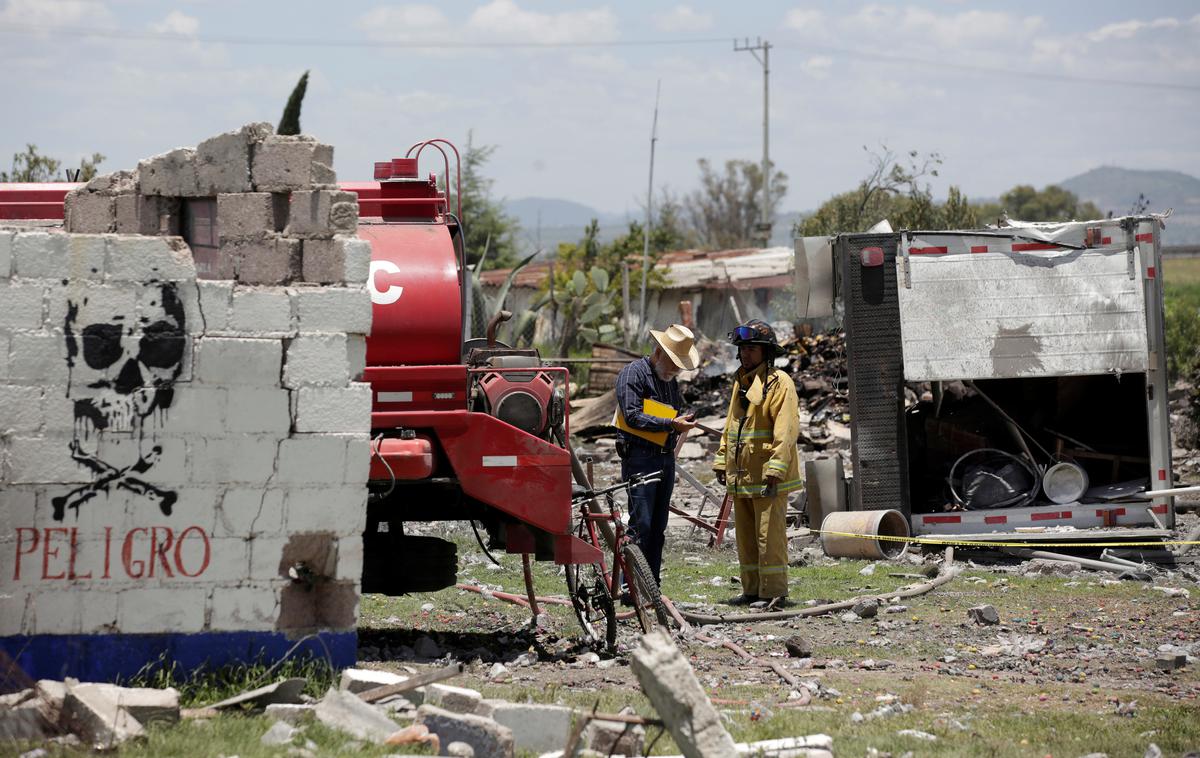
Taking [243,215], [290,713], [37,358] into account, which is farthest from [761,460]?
[37,358]

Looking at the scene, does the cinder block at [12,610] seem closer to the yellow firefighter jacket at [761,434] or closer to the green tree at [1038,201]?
the yellow firefighter jacket at [761,434]

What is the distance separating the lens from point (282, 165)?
7.23 metres

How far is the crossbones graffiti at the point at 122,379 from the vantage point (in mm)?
6910

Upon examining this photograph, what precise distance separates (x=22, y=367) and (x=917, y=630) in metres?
5.69

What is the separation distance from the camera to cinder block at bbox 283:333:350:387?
7129 millimetres

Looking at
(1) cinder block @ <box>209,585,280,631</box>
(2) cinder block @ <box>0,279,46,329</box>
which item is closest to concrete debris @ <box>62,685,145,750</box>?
(1) cinder block @ <box>209,585,280,631</box>

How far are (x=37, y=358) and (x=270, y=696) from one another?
197cm

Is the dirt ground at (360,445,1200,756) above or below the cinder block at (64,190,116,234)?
below

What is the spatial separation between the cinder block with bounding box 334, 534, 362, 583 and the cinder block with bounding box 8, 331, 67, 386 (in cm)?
156

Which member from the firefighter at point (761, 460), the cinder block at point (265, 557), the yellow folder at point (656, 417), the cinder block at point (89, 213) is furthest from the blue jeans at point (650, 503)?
the cinder block at point (89, 213)

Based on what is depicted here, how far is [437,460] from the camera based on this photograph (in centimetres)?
836

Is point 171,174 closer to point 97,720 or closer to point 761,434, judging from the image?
point 97,720

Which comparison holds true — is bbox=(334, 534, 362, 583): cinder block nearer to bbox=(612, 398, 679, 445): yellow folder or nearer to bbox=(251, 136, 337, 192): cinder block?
bbox=(251, 136, 337, 192): cinder block

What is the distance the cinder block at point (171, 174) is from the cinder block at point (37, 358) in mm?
886
